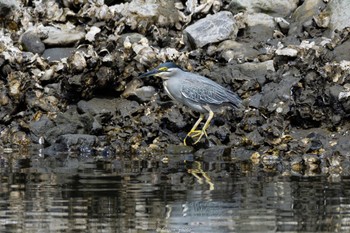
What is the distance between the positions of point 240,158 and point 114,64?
443 centimetres

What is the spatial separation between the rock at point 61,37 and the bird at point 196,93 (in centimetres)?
375

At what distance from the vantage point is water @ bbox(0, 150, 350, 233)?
9836 mm

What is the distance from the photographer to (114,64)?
19.4m

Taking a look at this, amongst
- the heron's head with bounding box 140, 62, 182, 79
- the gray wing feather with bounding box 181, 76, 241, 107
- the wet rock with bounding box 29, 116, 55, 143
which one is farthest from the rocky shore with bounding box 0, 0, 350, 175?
the heron's head with bounding box 140, 62, 182, 79

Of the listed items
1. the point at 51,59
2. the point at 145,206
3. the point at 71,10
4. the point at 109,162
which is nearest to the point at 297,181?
the point at 145,206

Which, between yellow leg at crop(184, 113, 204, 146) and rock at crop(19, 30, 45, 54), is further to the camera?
rock at crop(19, 30, 45, 54)

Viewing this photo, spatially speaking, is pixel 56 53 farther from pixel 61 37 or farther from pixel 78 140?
pixel 78 140

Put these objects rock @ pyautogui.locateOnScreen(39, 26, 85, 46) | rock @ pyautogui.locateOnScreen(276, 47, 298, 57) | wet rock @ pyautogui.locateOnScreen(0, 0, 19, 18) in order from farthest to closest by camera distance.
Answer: wet rock @ pyautogui.locateOnScreen(0, 0, 19, 18), rock @ pyautogui.locateOnScreen(39, 26, 85, 46), rock @ pyautogui.locateOnScreen(276, 47, 298, 57)

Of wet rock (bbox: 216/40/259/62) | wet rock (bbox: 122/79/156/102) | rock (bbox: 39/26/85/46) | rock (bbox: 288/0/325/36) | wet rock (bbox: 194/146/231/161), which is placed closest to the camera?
wet rock (bbox: 194/146/231/161)

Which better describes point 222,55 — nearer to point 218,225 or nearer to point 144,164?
point 144,164

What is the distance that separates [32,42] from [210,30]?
12.1 feet

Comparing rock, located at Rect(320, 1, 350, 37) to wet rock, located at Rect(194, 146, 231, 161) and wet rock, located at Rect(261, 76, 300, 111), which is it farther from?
wet rock, located at Rect(194, 146, 231, 161)

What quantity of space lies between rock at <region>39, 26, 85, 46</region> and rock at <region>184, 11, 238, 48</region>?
229cm

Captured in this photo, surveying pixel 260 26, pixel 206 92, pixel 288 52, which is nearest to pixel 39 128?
pixel 206 92
